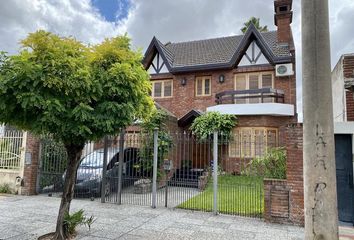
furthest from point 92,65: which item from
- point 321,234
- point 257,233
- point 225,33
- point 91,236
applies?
point 225,33

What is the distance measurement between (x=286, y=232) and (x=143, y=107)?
4493mm

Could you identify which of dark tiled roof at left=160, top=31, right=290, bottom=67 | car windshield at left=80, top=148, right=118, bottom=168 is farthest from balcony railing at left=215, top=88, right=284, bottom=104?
car windshield at left=80, top=148, right=118, bottom=168

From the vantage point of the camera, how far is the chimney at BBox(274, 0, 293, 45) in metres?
17.5

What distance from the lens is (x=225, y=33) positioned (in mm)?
22641

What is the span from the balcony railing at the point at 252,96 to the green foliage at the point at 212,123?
1.38 metres

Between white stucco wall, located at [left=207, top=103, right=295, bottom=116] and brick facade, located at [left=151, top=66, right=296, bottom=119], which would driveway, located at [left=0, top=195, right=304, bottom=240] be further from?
brick facade, located at [left=151, top=66, right=296, bottom=119]

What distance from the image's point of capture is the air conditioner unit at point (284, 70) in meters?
15.8

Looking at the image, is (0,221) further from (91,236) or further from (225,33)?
(225,33)

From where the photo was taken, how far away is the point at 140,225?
668cm

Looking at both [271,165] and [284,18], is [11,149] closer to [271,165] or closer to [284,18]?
[271,165]

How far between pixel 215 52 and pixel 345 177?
14.3 m

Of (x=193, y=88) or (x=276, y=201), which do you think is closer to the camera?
(x=276, y=201)

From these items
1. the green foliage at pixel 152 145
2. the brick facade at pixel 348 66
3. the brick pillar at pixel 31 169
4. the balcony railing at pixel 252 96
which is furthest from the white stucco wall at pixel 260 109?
the brick pillar at pixel 31 169

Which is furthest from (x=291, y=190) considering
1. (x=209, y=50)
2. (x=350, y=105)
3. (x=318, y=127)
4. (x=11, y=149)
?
(x=209, y=50)
